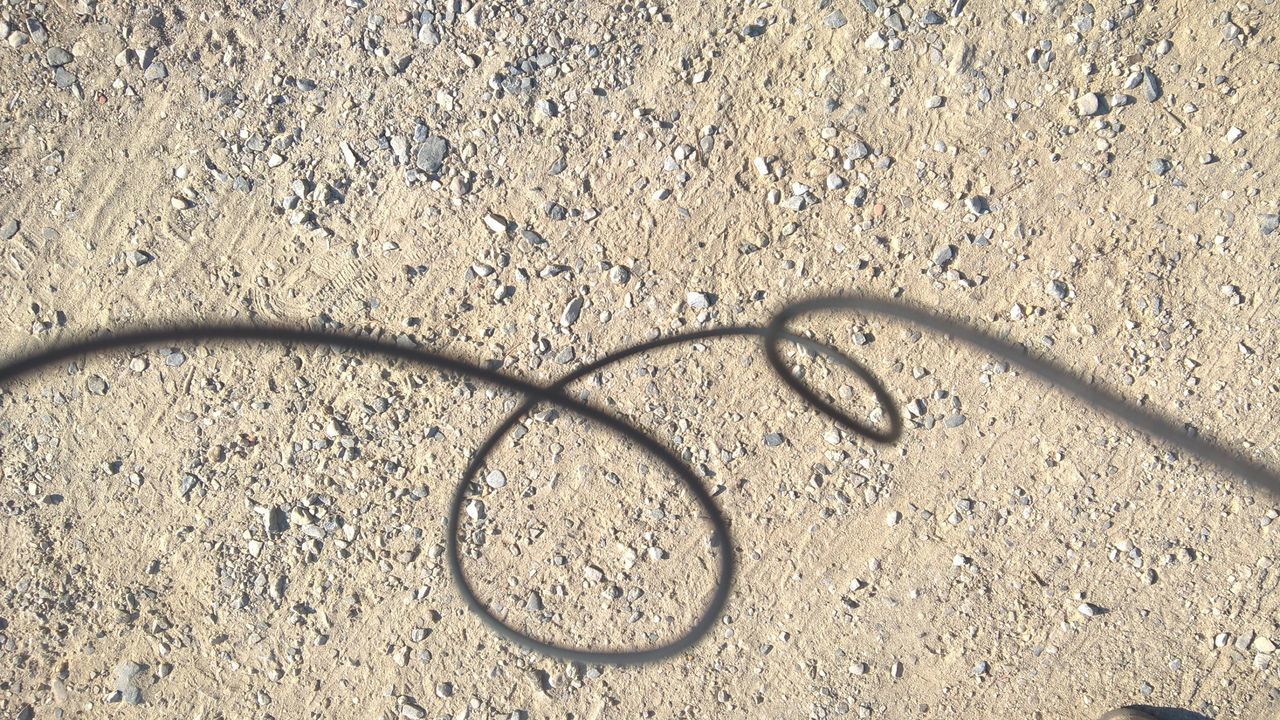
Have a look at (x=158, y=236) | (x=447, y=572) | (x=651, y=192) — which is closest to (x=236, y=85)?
(x=158, y=236)

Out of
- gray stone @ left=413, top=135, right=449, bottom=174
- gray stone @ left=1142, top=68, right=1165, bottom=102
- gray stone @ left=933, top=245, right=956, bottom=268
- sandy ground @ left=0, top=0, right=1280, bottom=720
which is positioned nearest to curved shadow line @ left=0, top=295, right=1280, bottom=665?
sandy ground @ left=0, top=0, right=1280, bottom=720

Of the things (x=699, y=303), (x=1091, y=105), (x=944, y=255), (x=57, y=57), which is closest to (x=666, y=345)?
(x=699, y=303)

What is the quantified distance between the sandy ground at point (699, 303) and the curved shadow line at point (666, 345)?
0.03 m

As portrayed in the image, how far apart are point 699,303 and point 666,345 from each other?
14 centimetres

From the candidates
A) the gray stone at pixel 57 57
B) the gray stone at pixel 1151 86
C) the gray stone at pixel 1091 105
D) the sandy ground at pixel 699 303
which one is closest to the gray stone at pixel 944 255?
the sandy ground at pixel 699 303

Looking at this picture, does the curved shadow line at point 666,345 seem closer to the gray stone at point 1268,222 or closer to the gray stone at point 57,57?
the gray stone at point 1268,222

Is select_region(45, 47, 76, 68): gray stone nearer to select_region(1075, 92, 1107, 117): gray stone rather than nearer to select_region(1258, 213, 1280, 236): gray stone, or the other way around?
select_region(1075, 92, 1107, 117): gray stone

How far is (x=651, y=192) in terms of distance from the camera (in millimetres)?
2553

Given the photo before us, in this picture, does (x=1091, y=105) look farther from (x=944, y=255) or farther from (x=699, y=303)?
(x=699, y=303)

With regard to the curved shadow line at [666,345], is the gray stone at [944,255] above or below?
above

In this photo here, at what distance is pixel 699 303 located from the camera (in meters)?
2.54

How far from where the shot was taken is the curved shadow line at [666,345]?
2.50 m

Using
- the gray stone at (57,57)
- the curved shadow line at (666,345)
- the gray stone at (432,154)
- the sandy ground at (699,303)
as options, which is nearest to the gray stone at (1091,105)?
the sandy ground at (699,303)

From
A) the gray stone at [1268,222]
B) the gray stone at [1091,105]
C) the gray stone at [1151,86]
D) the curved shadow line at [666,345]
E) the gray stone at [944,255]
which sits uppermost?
the gray stone at [1151,86]
